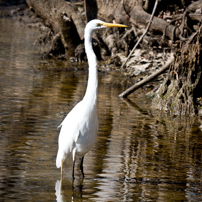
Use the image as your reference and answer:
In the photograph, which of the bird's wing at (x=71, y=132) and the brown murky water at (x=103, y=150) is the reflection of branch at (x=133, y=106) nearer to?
the brown murky water at (x=103, y=150)

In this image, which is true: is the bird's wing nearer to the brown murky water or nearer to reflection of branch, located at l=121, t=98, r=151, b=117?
the brown murky water

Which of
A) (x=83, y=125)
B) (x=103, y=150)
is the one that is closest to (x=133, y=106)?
(x=103, y=150)

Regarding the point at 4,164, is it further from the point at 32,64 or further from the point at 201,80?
the point at 32,64

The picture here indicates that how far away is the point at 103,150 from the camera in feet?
22.0

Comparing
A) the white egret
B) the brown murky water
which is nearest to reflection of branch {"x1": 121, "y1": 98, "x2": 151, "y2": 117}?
the brown murky water

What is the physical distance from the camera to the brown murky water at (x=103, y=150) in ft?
16.8

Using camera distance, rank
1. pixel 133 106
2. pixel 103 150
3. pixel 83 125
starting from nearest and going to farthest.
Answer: pixel 83 125 < pixel 103 150 < pixel 133 106

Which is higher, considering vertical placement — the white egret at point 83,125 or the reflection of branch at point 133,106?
the white egret at point 83,125

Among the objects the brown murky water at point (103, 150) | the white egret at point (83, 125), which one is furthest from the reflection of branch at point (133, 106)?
the white egret at point (83, 125)

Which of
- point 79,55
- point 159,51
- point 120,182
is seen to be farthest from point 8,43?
point 120,182

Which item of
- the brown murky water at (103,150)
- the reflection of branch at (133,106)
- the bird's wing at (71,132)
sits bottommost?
the brown murky water at (103,150)

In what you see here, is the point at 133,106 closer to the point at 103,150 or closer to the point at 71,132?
the point at 103,150

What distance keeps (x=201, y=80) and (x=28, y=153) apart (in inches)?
181

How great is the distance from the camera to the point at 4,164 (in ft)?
19.1
